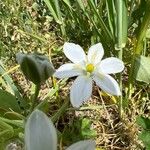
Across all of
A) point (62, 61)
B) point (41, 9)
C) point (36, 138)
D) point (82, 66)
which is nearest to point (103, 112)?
point (62, 61)

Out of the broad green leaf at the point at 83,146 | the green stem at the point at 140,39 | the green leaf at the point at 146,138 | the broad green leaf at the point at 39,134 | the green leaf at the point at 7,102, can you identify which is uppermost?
the broad green leaf at the point at 39,134

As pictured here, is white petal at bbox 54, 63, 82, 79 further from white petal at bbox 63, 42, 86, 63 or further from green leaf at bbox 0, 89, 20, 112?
green leaf at bbox 0, 89, 20, 112

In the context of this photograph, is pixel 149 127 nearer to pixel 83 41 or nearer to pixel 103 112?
pixel 103 112

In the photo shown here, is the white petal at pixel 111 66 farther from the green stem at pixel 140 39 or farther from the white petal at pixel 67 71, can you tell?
the green stem at pixel 140 39

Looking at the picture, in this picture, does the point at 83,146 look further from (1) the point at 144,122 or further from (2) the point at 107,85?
(1) the point at 144,122

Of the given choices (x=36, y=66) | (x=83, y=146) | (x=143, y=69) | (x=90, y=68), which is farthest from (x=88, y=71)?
(x=83, y=146)

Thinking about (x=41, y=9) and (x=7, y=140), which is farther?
(x=41, y=9)

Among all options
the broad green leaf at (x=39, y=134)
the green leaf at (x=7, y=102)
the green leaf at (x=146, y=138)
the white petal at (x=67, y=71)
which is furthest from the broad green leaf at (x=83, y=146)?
the green leaf at (x=7, y=102)
